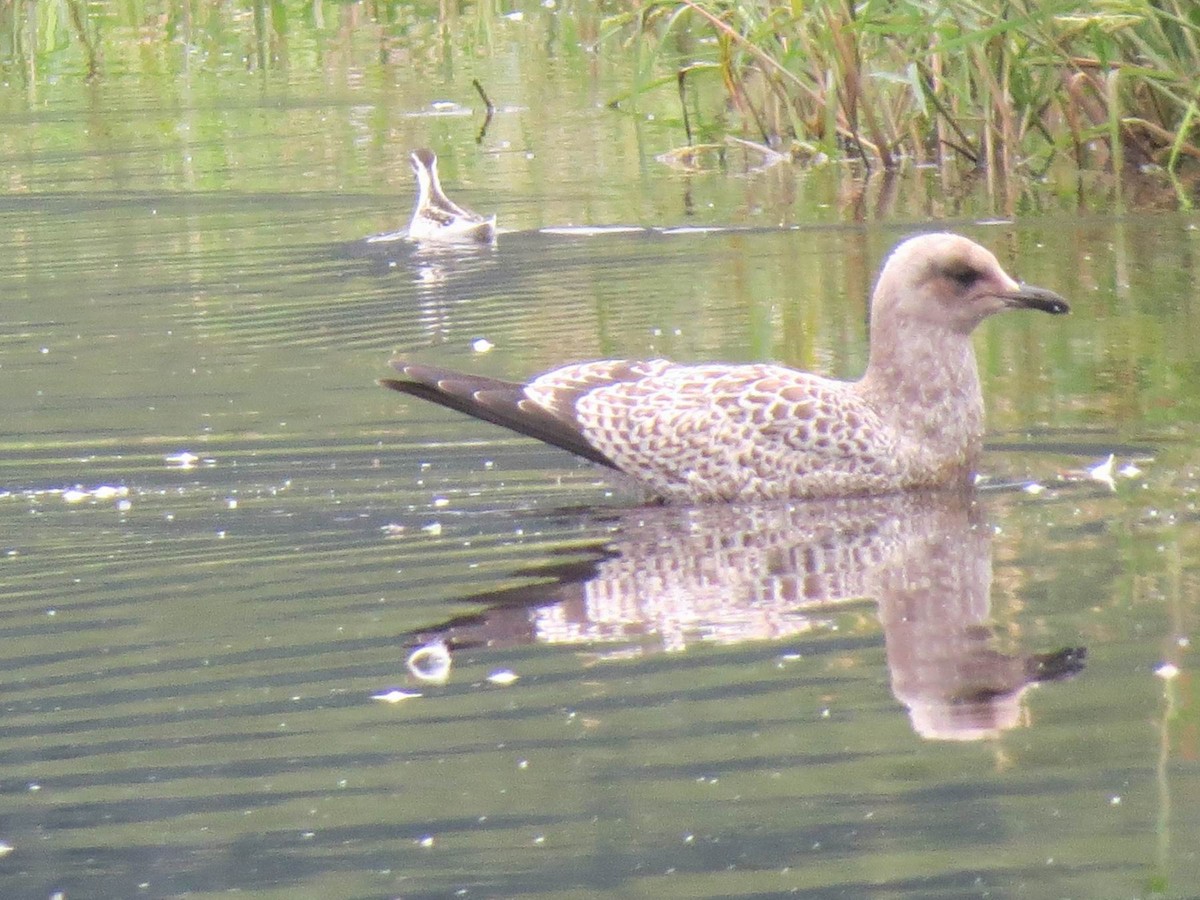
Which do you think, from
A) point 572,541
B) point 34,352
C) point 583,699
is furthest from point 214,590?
point 34,352

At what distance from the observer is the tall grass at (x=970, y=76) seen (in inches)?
432

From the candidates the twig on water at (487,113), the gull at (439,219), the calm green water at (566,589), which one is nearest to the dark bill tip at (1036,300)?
the calm green water at (566,589)

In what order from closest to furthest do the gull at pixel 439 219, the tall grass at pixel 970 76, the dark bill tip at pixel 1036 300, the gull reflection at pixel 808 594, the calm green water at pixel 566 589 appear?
the calm green water at pixel 566 589 → the gull reflection at pixel 808 594 → the dark bill tip at pixel 1036 300 → the tall grass at pixel 970 76 → the gull at pixel 439 219

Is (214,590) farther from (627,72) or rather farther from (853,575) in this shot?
(627,72)

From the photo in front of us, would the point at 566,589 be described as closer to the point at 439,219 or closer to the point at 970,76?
the point at 439,219

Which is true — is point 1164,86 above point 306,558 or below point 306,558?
above

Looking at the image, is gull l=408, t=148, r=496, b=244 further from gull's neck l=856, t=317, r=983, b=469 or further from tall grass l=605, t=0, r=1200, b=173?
gull's neck l=856, t=317, r=983, b=469

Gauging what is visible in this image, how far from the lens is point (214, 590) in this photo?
19.8ft

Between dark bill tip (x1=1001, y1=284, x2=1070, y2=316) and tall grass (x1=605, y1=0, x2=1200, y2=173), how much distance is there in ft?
10.8

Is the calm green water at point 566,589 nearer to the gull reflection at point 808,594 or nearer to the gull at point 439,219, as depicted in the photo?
the gull reflection at point 808,594

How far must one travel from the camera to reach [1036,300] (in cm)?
713

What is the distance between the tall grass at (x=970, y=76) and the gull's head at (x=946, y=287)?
10.8 feet

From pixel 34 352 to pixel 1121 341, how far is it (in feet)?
12.9

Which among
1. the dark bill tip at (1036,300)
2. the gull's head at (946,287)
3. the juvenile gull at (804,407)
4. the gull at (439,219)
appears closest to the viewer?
the juvenile gull at (804,407)
